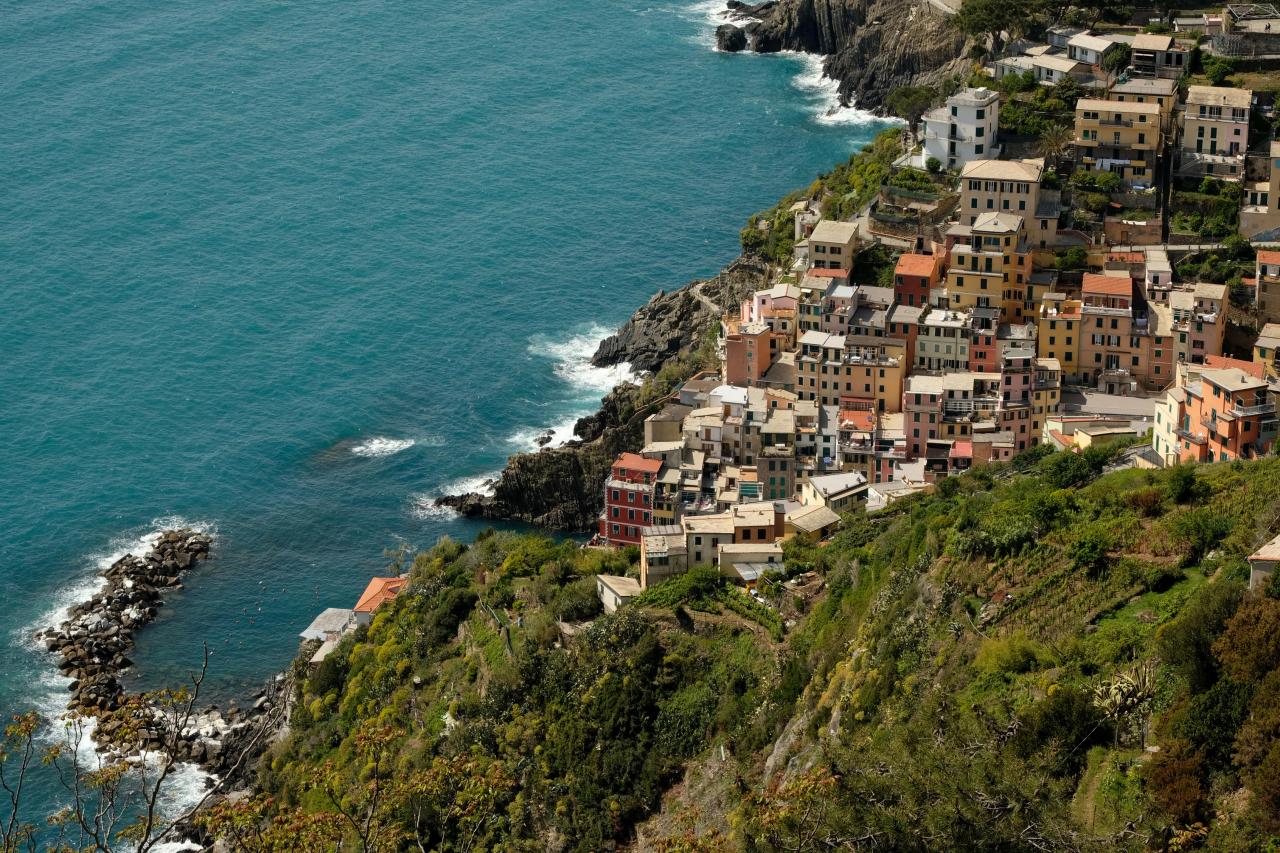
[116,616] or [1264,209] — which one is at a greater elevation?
[1264,209]

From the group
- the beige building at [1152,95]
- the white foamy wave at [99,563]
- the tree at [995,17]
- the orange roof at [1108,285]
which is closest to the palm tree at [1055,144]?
the beige building at [1152,95]

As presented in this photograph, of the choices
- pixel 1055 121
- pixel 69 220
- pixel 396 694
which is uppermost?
pixel 1055 121

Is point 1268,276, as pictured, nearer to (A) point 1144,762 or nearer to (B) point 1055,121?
(B) point 1055,121

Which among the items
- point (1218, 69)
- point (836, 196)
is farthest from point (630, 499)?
point (1218, 69)

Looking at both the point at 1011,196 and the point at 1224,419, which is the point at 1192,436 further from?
the point at 1011,196

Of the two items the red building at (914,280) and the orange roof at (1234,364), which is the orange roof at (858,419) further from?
the orange roof at (1234,364)

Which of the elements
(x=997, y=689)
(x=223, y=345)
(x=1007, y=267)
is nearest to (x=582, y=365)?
(x=223, y=345)

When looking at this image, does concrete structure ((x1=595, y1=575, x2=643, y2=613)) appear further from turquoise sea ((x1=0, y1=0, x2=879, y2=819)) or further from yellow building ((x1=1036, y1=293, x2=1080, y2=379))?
yellow building ((x1=1036, y1=293, x2=1080, y2=379))
